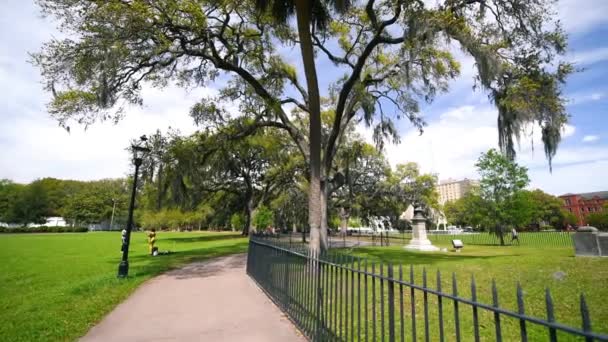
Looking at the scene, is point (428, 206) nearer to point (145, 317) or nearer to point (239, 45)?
point (239, 45)

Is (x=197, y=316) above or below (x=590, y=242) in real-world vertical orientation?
below

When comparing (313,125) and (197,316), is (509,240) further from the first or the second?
(197,316)

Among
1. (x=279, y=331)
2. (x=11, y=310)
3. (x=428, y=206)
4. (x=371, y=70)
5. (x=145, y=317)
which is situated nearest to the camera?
(x=279, y=331)

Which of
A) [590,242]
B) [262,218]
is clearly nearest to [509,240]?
[590,242]

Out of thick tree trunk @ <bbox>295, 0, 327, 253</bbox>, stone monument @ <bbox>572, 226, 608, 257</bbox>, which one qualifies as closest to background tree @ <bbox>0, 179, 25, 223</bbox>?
thick tree trunk @ <bbox>295, 0, 327, 253</bbox>

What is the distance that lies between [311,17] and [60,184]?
11354 cm

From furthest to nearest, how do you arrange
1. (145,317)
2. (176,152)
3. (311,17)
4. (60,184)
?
1. (60,184)
2. (176,152)
3. (311,17)
4. (145,317)

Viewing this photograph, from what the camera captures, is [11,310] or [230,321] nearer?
[230,321]

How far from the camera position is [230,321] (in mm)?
6184

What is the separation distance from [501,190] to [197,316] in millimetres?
30157

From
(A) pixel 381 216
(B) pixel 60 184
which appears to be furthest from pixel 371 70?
(B) pixel 60 184

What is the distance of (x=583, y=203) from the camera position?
9800 centimetres

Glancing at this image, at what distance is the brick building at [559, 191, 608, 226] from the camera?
94.5 m

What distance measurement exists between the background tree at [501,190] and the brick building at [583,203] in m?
82.5
